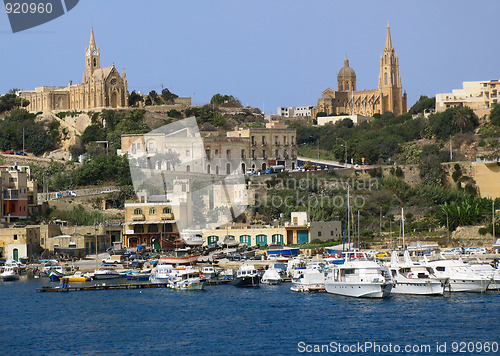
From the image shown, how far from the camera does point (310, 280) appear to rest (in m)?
50.9

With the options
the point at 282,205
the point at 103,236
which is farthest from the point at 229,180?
the point at 103,236

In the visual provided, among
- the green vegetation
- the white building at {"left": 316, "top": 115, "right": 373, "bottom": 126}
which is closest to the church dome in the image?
the white building at {"left": 316, "top": 115, "right": 373, "bottom": 126}

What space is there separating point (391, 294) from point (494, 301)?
4940mm

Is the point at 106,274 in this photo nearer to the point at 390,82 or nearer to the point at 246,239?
the point at 246,239

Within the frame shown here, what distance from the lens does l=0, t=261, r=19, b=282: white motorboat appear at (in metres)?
57.9

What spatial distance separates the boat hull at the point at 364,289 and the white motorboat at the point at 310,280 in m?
2.47

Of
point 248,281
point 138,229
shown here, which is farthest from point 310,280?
point 138,229

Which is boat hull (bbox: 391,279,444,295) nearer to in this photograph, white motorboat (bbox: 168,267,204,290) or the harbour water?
the harbour water

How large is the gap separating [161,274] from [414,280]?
14184mm

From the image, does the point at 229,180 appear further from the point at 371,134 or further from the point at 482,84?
the point at 482,84

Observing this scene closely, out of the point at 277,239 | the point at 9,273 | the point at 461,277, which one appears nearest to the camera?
the point at 461,277

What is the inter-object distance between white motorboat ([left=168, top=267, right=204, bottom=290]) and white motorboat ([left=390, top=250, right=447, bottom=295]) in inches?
398

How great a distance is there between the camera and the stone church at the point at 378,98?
126 m

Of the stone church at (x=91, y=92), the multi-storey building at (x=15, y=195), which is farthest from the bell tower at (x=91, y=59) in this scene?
the multi-storey building at (x=15, y=195)
